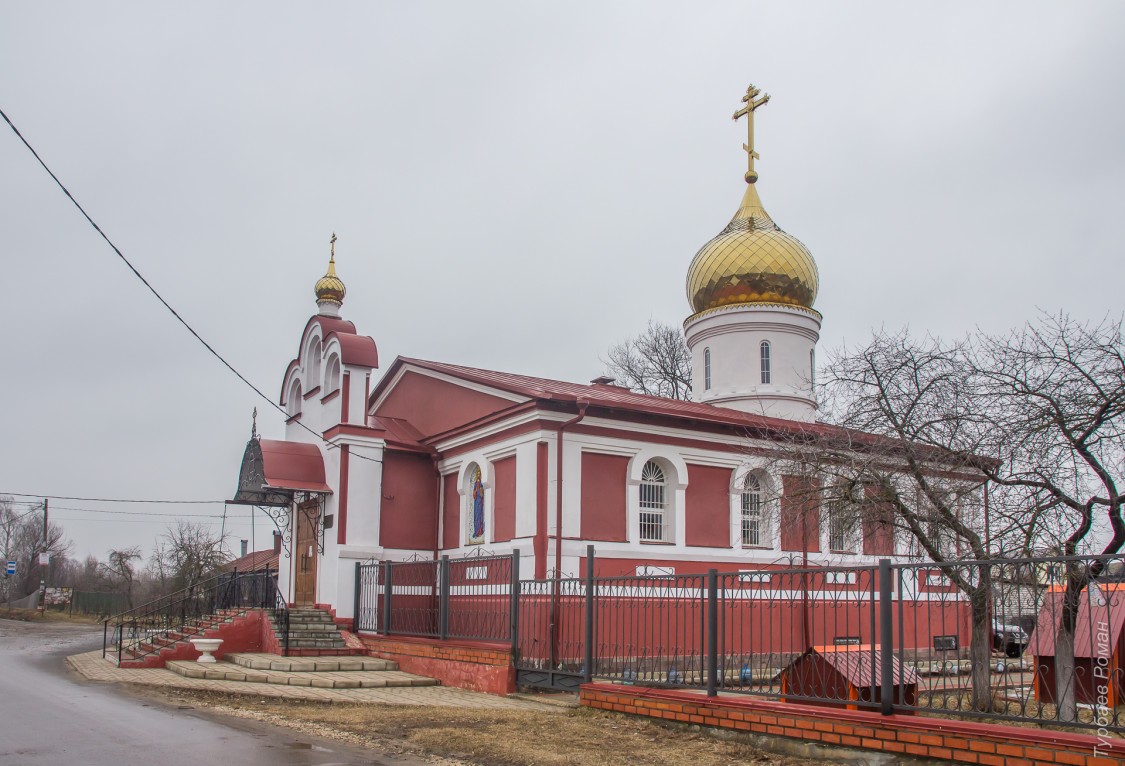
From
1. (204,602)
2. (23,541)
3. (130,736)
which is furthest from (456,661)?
(23,541)

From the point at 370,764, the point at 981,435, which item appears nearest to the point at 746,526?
the point at 981,435

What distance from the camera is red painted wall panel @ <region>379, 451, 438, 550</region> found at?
1869cm

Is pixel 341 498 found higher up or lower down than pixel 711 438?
lower down

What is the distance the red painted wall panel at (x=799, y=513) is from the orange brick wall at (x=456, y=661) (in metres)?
4.40

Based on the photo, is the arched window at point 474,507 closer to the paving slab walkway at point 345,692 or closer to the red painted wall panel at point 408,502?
the red painted wall panel at point 408,502

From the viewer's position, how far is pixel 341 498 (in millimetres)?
17953

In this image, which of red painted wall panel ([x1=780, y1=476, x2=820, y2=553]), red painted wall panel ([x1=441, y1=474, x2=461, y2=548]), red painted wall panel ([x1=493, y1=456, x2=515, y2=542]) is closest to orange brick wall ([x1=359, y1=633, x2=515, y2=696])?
red painted wall panel ([x1=493, y1=456, x2=515, y2=542])

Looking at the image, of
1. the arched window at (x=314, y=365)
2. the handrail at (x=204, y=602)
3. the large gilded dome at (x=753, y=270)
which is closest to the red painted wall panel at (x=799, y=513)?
the large gilded dome at (x=753, y=270)

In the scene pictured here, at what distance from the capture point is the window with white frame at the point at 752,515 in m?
18.3

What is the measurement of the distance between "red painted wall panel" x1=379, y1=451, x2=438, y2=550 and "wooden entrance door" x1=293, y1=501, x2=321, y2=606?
1335 millimetres

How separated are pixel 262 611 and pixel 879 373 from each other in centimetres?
1129

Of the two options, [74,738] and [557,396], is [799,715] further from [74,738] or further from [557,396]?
[557,396]

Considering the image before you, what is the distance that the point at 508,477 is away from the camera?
55.3 feet

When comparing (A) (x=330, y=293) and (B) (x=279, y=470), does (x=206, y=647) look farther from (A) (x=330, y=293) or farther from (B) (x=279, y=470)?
(A) (x=330, y=293)
